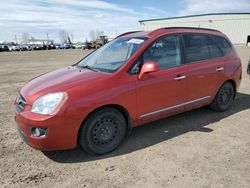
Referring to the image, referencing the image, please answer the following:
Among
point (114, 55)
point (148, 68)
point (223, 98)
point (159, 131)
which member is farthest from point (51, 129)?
point (223, 98)

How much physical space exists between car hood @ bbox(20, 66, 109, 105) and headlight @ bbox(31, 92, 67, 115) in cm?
8

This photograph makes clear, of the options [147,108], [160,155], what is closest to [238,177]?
[160,155]

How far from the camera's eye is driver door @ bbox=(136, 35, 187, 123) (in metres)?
4.02

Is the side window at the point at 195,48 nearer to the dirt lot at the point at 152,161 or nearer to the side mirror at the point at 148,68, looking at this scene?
the side mirror at the point at 148,68

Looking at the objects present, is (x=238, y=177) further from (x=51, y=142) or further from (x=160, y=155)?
(x=51, y=142)

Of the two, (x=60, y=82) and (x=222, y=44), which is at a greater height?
(x=222, y=44)

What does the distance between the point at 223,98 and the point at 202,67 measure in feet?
3.64

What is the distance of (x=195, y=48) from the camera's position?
4852 mm

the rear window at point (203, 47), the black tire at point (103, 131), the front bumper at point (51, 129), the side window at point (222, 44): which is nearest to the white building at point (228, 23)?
the side window at point (222, 44)

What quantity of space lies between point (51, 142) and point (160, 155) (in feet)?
5.04

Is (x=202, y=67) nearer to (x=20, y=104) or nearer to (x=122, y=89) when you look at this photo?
(x=122, y=89)

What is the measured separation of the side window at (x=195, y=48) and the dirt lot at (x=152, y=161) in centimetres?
125

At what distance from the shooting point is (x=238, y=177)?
123 inches

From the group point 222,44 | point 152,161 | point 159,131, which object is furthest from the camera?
point 222,44
